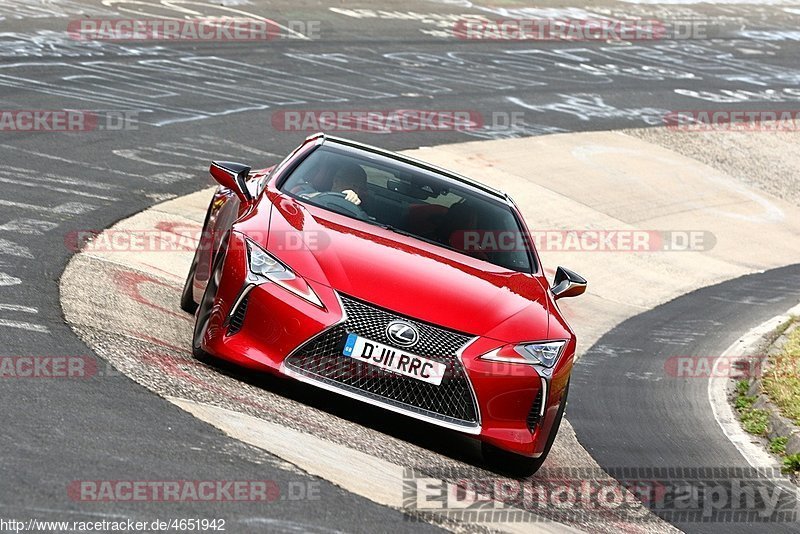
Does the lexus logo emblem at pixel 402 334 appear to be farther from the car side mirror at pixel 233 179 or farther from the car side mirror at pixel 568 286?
the car side mirror at pixel 233 179

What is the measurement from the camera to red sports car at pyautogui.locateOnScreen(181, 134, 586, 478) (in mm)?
6766

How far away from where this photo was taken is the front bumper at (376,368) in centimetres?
676

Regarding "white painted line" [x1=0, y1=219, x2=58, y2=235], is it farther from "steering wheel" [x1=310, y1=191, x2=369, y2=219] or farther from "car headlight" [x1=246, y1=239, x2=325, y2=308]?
"car headlight" [x1=246, y1=239, x2=325, y2=308]

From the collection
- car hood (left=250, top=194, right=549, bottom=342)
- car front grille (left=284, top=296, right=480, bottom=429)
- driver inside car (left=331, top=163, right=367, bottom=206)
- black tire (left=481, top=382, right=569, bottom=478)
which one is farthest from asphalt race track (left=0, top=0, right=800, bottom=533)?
driver inside car (left=331, top=163, right=367, bottom=206)

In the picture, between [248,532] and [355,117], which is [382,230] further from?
[355,117]

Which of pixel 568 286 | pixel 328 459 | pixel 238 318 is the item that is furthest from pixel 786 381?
pixel 328 459

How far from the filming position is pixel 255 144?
17.6m

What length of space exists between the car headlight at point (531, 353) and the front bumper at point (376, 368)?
0.13ft

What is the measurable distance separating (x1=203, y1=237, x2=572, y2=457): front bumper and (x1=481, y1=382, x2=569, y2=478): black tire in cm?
10

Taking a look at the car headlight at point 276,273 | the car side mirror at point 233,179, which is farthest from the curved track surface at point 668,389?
the car side mirror at point 233,179

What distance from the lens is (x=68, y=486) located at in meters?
5.18

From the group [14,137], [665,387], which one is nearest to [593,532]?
[665,387]

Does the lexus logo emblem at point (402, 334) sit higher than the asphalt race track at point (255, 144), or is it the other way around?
the lexus logo emblem at point (402, 334)

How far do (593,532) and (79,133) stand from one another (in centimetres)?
1099
